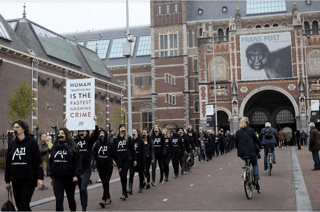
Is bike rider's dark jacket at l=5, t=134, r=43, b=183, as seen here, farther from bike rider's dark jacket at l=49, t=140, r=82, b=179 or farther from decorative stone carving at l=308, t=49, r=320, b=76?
decorative stone carving at l=308, t=49, r=320, b=76

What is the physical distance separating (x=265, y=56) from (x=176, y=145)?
3326 cm

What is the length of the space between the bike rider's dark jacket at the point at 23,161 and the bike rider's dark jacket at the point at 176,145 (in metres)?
8.77

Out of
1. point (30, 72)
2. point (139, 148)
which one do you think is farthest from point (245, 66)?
point (139, 148)

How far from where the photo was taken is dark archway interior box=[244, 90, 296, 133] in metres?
50.9

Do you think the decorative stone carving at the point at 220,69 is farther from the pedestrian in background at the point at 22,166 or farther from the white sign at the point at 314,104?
the pedestrian in background at the point at 22,166

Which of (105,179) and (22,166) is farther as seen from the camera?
(105,179)

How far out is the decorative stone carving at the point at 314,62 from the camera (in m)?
45.6

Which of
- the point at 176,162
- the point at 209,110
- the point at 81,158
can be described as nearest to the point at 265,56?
the point at 209,110

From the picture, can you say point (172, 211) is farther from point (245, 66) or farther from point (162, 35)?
point (162, 35)

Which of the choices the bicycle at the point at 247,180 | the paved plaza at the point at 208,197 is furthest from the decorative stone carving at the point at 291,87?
the bicycle at the point at 247,180

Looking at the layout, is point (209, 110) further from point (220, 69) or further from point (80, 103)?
point (80, 103)

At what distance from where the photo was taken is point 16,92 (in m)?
25.8

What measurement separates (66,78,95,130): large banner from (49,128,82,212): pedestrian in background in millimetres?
1928

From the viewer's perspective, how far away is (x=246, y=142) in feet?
34.4
